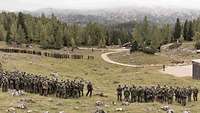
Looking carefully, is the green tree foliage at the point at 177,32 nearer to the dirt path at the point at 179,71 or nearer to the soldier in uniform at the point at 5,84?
the dirt path at the point at 179,71

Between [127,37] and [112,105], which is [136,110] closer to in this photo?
[112,105]

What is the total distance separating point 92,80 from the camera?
72562 millimetres

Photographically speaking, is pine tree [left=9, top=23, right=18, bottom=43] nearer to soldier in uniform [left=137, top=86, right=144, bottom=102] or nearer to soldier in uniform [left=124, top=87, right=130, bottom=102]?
soldier in uniform [left=124, top=87, right=130, bottom=102]

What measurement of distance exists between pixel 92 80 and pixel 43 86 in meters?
24.1

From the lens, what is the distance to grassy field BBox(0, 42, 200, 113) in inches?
1670

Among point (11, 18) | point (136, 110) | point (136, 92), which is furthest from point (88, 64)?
point (11, 18)

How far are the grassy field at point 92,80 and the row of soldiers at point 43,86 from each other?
145 centimetres

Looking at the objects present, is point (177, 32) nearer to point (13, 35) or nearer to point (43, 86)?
point (13, 35)

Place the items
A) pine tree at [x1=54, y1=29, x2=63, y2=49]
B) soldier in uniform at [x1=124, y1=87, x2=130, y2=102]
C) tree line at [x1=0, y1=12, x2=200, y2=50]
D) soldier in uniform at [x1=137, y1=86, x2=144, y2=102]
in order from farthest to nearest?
tree line at [x1=0, y1=12, x2=200, y2=50] < pine tree at [x1=54, y1=29, x2=63, y2=49] < soldier in uniform at [x1=124, y1=87, x2=130, y2=102] < soldier in uniform at [x1=137, y1=86, x2=144, y2=102]

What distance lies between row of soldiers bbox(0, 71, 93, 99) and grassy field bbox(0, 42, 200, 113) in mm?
1450

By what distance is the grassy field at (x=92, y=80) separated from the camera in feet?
139

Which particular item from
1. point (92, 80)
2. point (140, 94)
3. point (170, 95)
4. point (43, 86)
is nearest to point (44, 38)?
point (92, 80)

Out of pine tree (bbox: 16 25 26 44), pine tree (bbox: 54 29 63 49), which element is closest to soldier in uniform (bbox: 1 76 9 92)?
pine tree (bbox: 54 29 63 49)

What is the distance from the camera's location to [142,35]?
485ft
